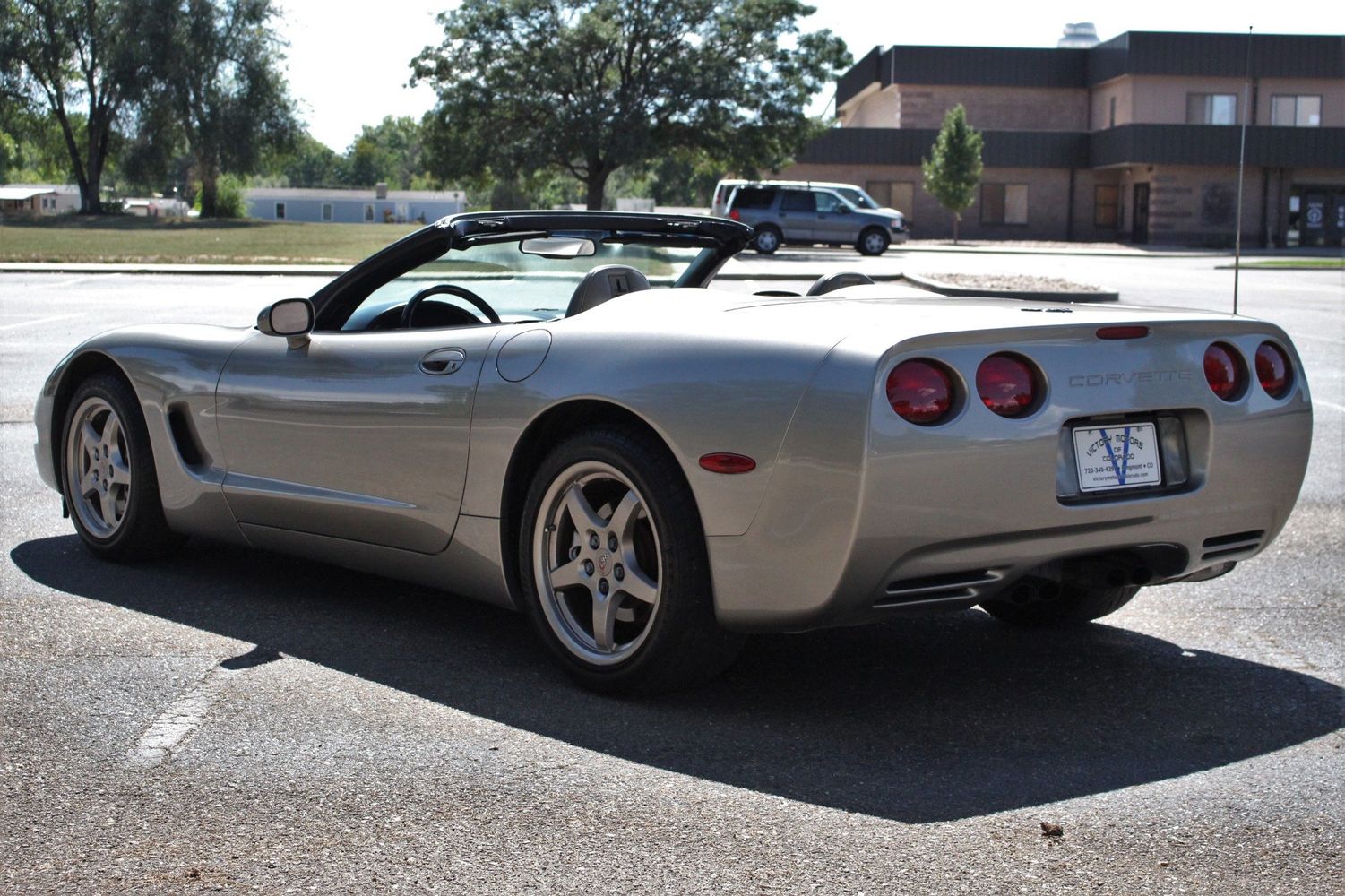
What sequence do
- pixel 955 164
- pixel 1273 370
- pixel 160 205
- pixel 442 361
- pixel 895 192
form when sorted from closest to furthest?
pixel 1273 370, pixel 442 361, pixel 955 164, pixel 895 192, pixel 160 205

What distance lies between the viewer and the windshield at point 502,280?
5.00 meters

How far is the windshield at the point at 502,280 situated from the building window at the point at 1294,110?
57.4m

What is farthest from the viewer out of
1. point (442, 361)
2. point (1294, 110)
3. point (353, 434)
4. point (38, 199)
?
point (38, 199)

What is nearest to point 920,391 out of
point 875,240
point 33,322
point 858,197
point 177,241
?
point 33,322

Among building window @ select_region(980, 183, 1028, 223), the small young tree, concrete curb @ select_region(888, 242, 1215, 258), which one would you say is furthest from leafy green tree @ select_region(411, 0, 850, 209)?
building window @ select_region(980, 183, 1028, 223)

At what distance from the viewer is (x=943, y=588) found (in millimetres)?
3719

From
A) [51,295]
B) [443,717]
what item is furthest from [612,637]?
[51,295]

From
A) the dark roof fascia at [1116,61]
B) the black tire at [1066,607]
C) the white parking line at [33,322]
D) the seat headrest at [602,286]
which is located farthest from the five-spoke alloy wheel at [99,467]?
the dark roof fascia at [1116,61]

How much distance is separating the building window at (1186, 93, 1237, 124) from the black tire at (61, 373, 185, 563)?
56794mm

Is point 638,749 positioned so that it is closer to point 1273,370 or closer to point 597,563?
point 597,563

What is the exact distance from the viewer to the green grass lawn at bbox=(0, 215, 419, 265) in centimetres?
3559

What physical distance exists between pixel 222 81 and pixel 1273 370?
6571 cm

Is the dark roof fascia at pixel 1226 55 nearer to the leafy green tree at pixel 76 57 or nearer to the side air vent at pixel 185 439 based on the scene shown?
the leafy green tree at pixel 76 57

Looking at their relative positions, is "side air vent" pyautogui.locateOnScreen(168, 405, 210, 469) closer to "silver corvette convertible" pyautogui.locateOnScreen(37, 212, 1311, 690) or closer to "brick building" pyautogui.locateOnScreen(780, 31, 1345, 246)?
"silver corvette convertible" pyautogui.locateOnScreen(37, 212, 1311, 690)
